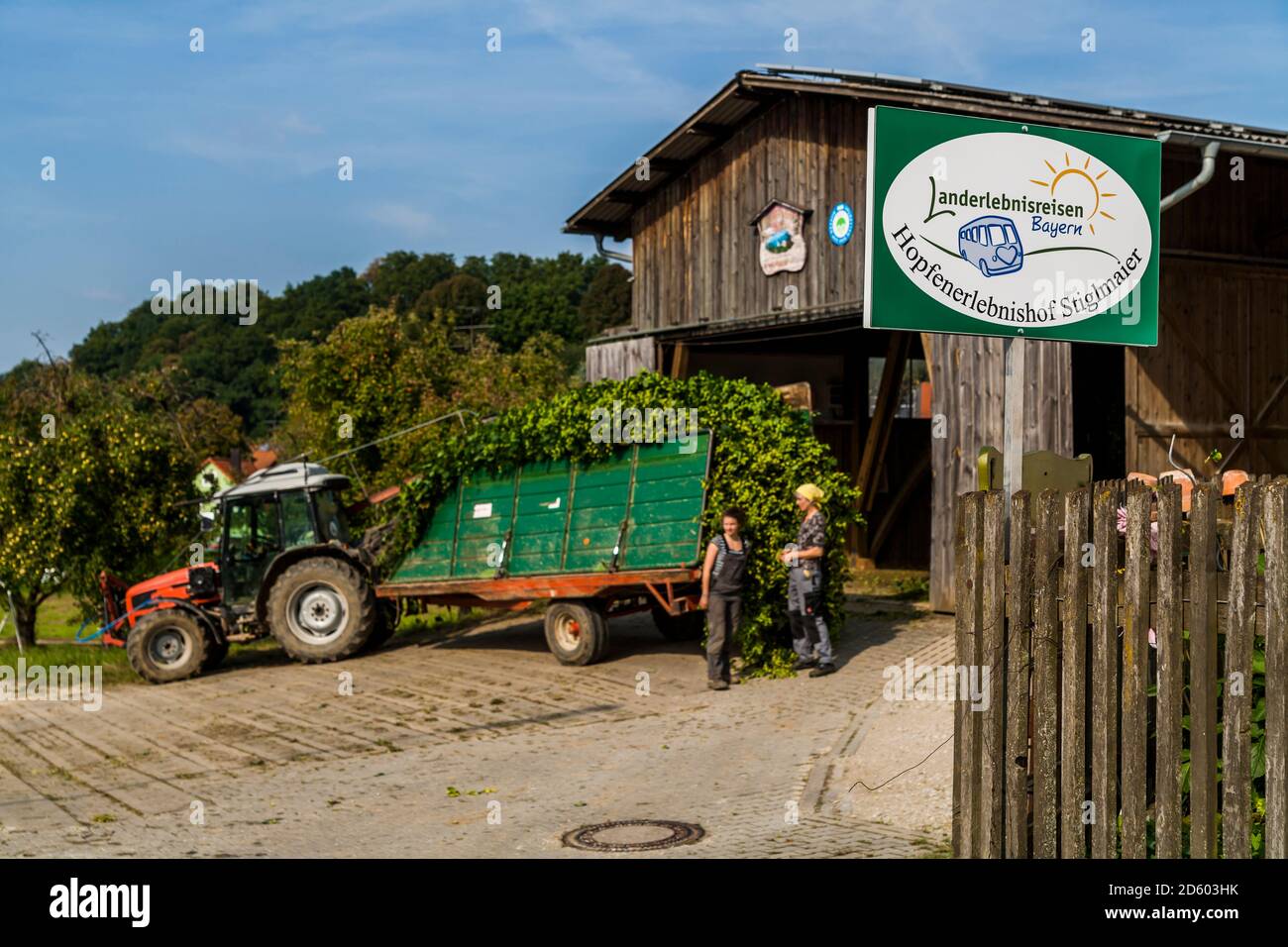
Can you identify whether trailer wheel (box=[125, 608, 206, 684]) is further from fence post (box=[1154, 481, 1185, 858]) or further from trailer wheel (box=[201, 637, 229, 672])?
fence post (box=[1154, 481, 1185, 858])

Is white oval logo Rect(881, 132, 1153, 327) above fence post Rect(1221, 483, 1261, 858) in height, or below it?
above

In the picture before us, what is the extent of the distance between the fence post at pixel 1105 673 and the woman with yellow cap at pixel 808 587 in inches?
314

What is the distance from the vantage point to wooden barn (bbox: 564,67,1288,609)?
15602mm

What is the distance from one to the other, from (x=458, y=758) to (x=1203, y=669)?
23.8 ft

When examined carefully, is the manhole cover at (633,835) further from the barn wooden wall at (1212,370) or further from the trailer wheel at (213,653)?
the trailer wheel at (213,653)

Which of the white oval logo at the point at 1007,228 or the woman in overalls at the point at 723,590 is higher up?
the white oval logo at the point at 1007,228

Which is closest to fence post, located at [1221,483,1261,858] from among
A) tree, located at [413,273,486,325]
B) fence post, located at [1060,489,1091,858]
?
fence post, located at [1060,489,1091,858]

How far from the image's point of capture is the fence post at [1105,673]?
217 inches

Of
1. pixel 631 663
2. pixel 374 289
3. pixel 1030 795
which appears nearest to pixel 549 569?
pixel 631 663

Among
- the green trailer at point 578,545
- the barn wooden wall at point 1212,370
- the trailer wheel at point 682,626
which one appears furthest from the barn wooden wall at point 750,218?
the trailer wheel at point 682,626

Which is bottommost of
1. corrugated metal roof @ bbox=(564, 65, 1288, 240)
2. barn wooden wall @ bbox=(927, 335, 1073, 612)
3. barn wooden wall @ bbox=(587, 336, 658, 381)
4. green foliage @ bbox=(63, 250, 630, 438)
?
barn wooden wall @ bbox=(927, 335, 1073, 612)

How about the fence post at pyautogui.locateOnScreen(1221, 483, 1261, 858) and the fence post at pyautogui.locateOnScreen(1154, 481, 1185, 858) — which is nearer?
the fence post at pyautogui.locateOnScreen(1221, 483, 1261, 858)

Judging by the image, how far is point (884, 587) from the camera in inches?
786

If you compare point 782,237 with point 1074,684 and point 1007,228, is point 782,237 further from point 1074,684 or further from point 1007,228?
point 1074,684
